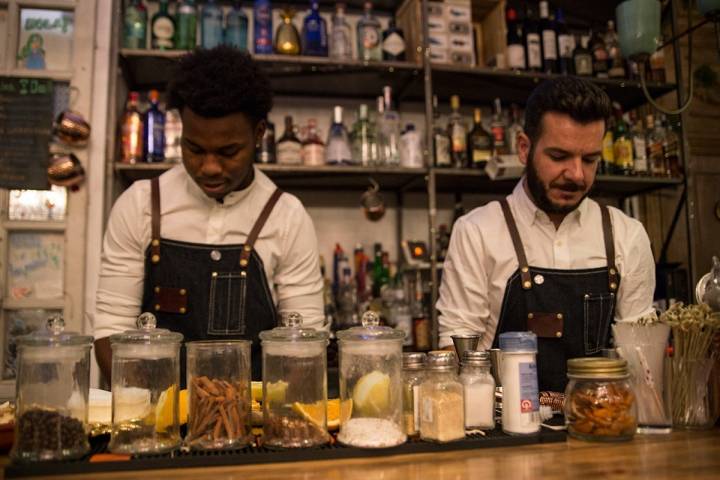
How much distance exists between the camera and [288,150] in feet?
8.53

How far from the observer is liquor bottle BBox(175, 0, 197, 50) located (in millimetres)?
2584

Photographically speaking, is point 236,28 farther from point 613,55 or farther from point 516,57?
point 613,55

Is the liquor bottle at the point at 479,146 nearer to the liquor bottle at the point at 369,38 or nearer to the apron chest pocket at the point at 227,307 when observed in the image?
the liquor bottle at the point at 369,38

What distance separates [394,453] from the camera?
881mm

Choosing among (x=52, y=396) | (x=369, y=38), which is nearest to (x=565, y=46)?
(x=369, y=38)

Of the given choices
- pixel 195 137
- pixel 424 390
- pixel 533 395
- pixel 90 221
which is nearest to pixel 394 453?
pixel 424 390

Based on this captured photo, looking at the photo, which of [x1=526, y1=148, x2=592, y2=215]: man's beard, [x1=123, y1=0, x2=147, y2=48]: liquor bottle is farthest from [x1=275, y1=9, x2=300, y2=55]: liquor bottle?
[x1=526, y1=148, x2=592, y2=215]: man's beard

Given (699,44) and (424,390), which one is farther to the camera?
(699,44)

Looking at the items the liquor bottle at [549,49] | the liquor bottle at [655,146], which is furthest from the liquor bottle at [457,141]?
the liquor bottle at [655,146]

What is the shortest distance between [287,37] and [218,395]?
6.88 feet

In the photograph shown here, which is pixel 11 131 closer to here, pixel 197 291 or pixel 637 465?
pixel 197 291

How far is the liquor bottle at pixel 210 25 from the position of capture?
262 cm

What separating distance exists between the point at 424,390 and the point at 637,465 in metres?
0.31

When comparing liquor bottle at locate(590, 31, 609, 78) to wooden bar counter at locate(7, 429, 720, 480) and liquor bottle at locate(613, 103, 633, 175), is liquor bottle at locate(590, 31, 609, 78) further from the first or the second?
wooden bar counter at locate(7, 429, 720, 480)
